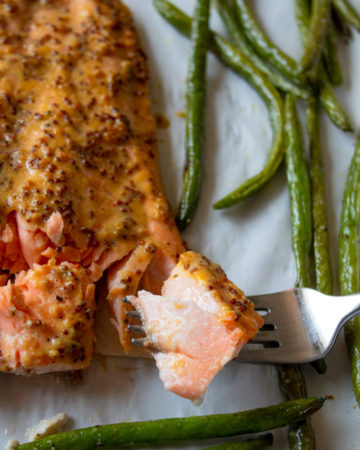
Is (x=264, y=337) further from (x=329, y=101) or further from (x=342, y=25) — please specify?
(x=342, y=25)

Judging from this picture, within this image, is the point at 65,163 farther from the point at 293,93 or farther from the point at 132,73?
the point at 293,93

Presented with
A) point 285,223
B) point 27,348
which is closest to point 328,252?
point 285,223

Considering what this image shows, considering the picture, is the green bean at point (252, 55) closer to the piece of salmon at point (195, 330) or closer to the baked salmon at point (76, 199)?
the baked salmon at point (76, 199)

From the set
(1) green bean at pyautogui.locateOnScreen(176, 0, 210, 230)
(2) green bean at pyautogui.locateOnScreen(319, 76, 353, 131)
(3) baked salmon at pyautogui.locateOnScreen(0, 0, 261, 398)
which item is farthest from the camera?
(2) green bean at pyautogui.locateOnScreen(319, 76, 353, 131)

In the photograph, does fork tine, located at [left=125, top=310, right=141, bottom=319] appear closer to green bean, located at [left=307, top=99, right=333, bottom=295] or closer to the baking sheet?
the baking sheet

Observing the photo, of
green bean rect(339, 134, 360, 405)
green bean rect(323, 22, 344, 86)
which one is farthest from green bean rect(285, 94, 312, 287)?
green bean rect(323, 22, 344, 86)

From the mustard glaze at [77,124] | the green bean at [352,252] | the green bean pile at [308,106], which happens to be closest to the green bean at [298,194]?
the green bean pile at [308,106]
